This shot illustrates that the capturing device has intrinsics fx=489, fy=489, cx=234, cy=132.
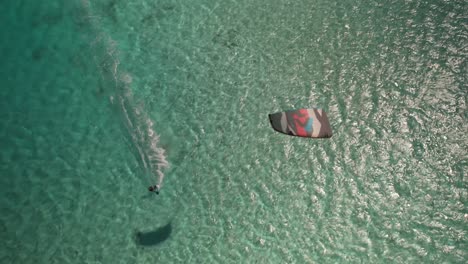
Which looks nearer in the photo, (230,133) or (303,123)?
(303,123)

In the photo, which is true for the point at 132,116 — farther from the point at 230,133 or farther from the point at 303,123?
the point at 303,123

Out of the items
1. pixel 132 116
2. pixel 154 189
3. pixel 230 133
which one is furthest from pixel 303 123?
pixel 132 116

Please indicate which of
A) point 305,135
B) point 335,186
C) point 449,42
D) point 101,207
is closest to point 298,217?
point 335,186

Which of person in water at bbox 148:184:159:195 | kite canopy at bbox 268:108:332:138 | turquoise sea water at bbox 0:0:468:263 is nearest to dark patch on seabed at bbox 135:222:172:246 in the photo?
turquoise sea water at bbox 0:0:468:263

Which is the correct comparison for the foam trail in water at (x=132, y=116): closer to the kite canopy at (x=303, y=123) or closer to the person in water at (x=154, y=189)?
the person in water at (x=154, y=189)

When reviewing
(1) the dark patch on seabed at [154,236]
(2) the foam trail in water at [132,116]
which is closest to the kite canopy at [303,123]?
(2) the foam trail in water at [132,116]

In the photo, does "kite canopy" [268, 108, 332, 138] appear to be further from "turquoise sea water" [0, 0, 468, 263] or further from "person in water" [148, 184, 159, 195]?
"person in water" [148, 184, 159, 195]
